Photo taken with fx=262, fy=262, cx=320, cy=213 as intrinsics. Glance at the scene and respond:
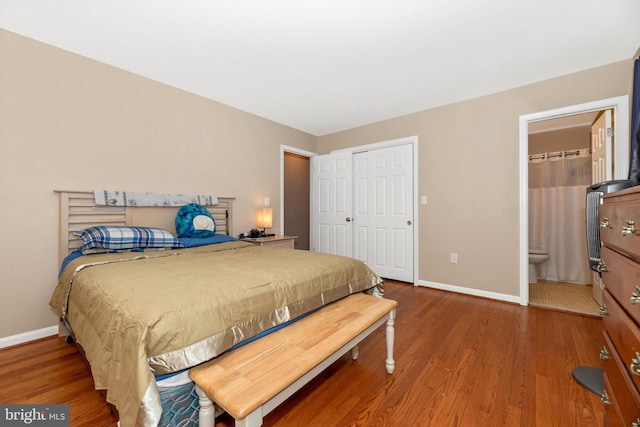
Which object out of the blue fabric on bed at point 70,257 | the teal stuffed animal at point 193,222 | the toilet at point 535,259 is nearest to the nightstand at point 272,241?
the teal stuffed animal at point 193,222

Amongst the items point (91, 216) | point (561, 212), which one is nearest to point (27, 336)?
point (91, 216)

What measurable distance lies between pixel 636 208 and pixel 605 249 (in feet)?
1.74

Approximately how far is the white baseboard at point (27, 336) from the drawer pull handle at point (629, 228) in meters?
3.69

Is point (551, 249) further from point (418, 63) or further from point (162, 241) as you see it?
point (162, 241)

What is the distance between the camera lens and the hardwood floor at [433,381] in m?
1.35

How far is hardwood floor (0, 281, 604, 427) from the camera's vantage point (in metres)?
1.35

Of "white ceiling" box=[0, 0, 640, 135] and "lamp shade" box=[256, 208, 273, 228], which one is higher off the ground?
"white ceiling" box=[0, 0, 640, 135]

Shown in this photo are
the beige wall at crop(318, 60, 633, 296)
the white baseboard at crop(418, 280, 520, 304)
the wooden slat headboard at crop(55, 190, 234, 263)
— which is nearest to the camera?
the wooden slat headboard at crop(55, 190, 234, 263)

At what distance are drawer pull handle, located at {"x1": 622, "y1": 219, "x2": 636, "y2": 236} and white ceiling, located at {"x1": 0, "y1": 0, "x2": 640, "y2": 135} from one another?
1.68 meters

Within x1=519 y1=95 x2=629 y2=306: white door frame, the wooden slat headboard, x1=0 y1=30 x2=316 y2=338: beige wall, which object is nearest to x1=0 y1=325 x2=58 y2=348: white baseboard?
x1=0 y1=30 x2=316 y2=338: beige wall

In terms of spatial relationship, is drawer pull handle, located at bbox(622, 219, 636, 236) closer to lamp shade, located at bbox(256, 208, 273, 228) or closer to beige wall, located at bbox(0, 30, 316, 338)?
lamp shade, located at bbox(256, 208, 273, 228)

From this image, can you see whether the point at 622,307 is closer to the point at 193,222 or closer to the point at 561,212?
the point at 193,222

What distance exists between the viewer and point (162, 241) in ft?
7.95

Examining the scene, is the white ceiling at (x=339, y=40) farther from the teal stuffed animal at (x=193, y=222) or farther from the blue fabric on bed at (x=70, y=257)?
the blue fabric on bed at (x=70, y=257)
